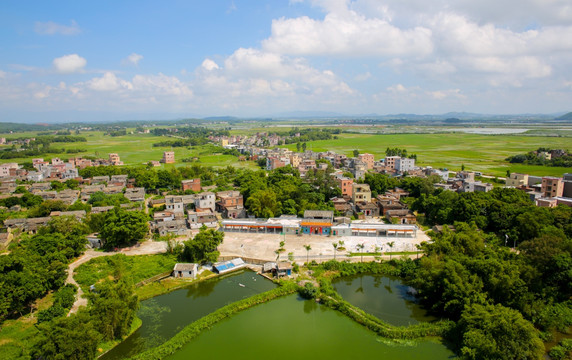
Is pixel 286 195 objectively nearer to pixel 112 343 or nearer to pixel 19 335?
pixel 112 343

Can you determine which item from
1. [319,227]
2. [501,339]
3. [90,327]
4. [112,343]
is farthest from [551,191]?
[90,327]

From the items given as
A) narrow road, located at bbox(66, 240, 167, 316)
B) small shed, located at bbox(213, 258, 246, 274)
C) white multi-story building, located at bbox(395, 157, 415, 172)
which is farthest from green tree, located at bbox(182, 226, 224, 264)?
white multi-story building, located at bbox(395, 157, 415, 172)

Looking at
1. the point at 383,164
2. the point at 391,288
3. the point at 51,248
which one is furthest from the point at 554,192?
the point at 51,248

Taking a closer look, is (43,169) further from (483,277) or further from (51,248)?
(483,277)

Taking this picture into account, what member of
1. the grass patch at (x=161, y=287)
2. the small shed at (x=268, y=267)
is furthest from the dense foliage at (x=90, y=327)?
the small shed at (x=268, y=267)

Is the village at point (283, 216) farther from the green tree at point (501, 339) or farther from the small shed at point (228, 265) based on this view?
the green tree at point (501, 339)

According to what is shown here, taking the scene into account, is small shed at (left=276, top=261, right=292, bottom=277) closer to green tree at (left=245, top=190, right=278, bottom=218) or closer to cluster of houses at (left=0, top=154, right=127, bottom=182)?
green tree at (left=245, top=190, right=278, bottom=218)

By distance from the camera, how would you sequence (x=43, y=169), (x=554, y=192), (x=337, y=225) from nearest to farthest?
1. (x=337, y=225)
2. (x=554, y=192)
3. (x=43, y=169)

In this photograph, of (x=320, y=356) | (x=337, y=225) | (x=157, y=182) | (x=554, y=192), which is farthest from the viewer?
(x=157, y=182)
